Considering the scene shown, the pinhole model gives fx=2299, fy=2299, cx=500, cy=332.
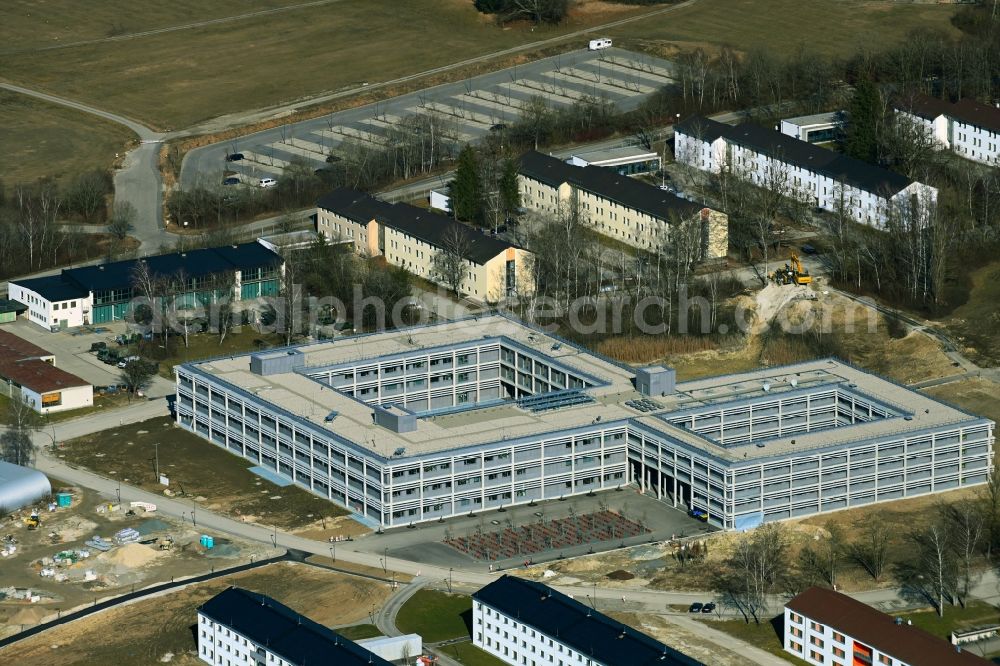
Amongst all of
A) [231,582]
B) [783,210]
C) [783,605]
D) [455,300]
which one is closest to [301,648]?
[231,582]

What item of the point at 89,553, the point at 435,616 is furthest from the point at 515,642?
the point at 89,553

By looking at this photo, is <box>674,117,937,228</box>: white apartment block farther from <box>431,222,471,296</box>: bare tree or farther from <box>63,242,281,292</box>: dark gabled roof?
<box>63,242,281,292</box>: dark gabled roof

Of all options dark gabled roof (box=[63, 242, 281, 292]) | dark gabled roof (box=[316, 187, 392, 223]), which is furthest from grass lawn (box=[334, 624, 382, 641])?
dark gabled roof (box=[316, 187, 392, 223])

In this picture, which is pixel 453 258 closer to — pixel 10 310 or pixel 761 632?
pixel 10 310

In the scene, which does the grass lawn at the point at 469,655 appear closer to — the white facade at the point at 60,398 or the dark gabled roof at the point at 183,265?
the white facade at the point at 60,398

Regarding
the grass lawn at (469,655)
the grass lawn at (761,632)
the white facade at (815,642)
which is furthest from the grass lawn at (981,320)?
the grass lawn at (469,655)

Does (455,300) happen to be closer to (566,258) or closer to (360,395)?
(566,258)

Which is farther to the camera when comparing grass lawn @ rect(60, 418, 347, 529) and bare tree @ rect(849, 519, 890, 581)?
grass lawn @ rect(60, 418, 347, 529)
